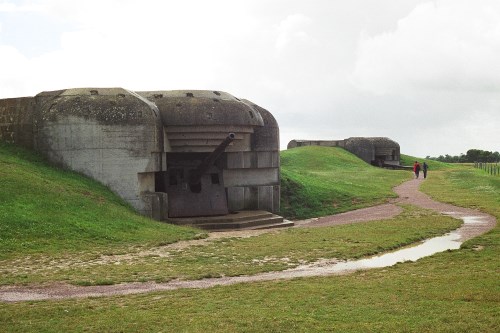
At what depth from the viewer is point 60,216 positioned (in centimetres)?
1727

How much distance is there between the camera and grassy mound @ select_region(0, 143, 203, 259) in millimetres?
15602

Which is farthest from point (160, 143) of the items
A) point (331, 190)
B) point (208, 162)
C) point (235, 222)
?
point (331, 190)

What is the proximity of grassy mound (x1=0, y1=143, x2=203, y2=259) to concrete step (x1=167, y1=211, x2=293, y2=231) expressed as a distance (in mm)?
2427

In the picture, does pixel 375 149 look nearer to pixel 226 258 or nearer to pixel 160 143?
pixel 160 143

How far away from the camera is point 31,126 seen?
22.8m

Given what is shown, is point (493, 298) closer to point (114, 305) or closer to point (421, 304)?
point (421, 304)

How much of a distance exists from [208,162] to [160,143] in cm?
199

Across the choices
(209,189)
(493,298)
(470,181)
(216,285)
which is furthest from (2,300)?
(470,181)

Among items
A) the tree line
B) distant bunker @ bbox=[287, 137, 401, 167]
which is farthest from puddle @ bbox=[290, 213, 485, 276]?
the tree line

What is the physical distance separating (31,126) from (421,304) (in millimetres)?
16892

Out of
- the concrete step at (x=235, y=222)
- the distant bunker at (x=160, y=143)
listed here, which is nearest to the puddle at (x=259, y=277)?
the concrete step at (x=235, y=222)

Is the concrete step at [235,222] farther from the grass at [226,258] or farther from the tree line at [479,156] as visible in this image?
the tree line at [479,156]

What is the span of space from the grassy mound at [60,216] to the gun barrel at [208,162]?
3.64 m

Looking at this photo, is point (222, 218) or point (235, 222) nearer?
point (235, 222)
